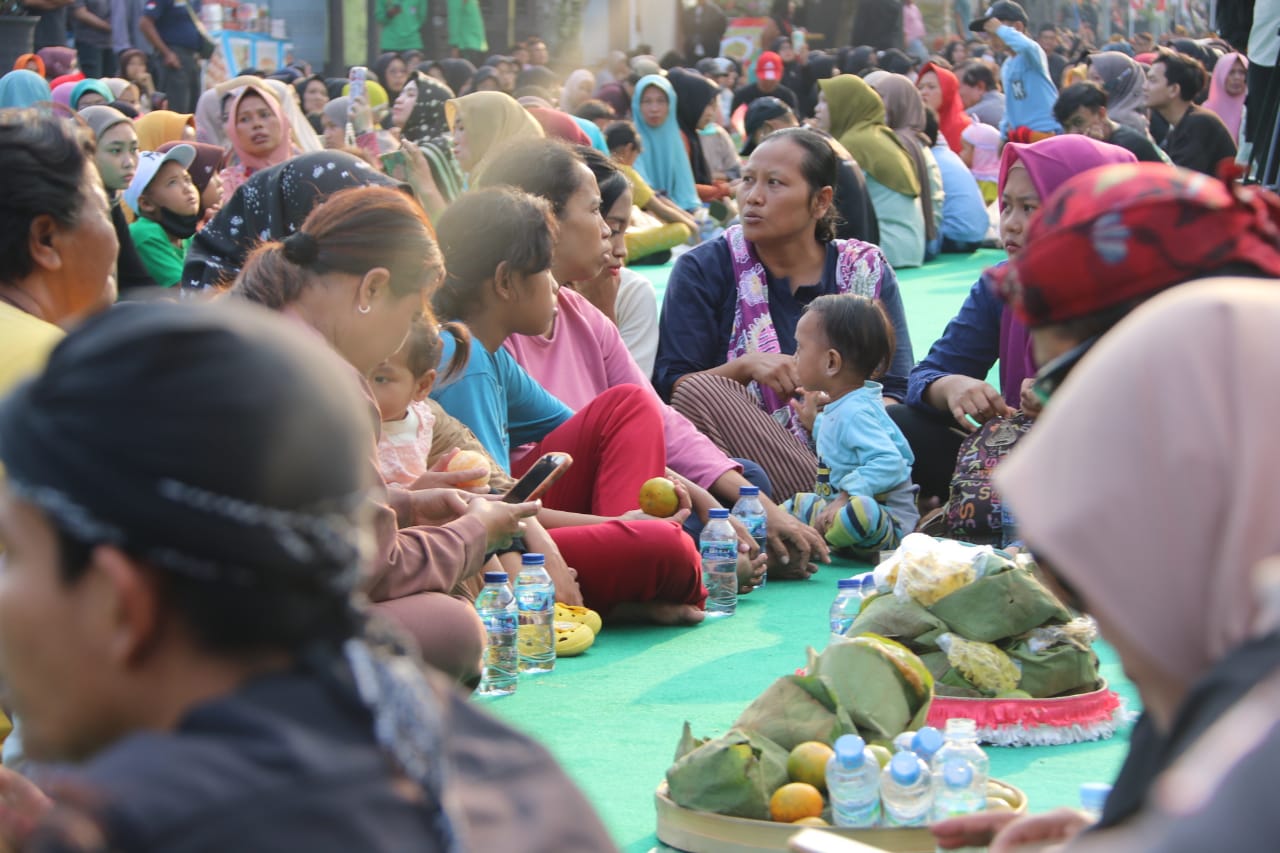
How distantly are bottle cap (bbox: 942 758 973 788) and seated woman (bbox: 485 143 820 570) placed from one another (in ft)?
7.30

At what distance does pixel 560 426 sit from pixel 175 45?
38.4ft

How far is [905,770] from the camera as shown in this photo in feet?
8.72

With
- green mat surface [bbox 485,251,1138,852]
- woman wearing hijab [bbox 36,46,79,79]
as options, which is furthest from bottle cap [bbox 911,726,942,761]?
woman wearing hijab [bbox 36,46,79,79]

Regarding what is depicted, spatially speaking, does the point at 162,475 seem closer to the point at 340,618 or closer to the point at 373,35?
the point at 340,618

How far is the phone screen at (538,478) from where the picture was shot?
12.4 ft

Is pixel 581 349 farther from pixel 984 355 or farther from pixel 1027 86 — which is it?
pixel 1027 86

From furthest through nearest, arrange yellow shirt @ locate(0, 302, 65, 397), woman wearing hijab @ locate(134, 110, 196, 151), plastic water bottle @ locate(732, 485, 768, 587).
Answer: woman wearing hijab @ locate(134, 110, 196, 151) < plastic water bottle @ locate(732, 485, 768, 587) < yellow shirt @ locate(0, 302, 65, 397)

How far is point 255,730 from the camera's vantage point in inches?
44.2

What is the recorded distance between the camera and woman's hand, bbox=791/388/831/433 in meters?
5.58

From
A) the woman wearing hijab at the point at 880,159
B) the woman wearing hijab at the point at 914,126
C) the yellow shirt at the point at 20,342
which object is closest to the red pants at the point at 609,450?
the yellow shirt at the point at 20,342

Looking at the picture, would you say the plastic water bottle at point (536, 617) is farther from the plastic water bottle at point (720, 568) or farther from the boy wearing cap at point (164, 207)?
the boy wearing cap at point (164, 207)

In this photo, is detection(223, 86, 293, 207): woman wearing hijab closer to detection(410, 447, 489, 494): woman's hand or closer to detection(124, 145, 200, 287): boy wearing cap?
detection(124, 145, 200, 287): boy wearing cap

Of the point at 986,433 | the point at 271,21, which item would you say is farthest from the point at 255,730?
the point at 271,21

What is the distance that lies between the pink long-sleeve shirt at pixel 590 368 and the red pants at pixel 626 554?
588mm
